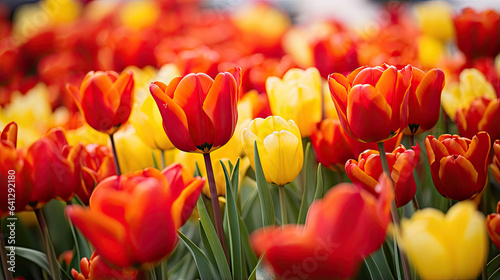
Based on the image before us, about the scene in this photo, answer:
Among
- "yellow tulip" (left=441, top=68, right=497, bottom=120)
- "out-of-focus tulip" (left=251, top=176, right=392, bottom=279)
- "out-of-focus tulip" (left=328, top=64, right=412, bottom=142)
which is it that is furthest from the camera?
"yellow tulip" (left=441, top=68, right=497, bottom=120)

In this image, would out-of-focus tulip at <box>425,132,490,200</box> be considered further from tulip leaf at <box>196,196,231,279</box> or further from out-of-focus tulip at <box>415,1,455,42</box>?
out-of-focus tulip at <box>415,1,455,42</box>

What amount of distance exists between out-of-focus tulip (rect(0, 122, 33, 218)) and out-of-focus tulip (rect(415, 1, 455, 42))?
3.43 ft

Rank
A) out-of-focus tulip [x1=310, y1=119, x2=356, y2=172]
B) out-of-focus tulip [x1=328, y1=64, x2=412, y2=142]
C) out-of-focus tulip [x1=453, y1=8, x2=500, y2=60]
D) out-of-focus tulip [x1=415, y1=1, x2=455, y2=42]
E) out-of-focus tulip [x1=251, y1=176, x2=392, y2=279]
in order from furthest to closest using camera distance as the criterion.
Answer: out-of-focus tulip [x1=415, y1=1, x2=455, y2=42] < out-of-focus tulip [x1=453, y1=8, x2=500, y2=60] < out-of-focus tulip [x1=310, y1=119, x2=356, y2=172] < out-of-focus tulip [x1=328, y1=64, x2=412, y2=142] < out-of-focus tulip [x1=251, y1=176, x2=392, y2=279]

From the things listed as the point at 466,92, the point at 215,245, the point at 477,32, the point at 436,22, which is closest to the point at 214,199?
the point at 215,245

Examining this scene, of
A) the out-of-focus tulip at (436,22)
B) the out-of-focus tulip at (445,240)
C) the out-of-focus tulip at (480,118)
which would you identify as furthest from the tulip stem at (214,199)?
the out-of-focus tulip at (436,22)

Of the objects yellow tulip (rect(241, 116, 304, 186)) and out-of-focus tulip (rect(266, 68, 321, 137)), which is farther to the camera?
out-of-focus tulip (rect(266, 68, 321, 137))

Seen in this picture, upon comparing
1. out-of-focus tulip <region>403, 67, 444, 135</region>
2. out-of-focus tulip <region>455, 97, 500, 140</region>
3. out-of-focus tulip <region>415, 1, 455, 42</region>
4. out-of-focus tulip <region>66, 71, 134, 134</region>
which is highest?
out-of-focus tulip <region>415, 1, 455, 42</region>

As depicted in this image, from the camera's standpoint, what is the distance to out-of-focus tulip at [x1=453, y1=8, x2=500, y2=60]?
0.93 m

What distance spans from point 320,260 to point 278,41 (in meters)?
1.06

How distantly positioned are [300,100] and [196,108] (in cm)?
20

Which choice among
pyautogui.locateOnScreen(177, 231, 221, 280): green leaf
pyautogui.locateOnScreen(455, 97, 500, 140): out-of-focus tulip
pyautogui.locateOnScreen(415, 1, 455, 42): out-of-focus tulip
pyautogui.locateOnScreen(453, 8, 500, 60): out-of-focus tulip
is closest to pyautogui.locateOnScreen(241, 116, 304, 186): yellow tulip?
pyautogui.locateOnScreen(177, 231, 221, 280): green leaf

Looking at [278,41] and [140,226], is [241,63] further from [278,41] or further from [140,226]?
[140,226]

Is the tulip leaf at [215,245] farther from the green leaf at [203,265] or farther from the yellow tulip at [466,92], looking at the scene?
the yellow tulip at [466,92]

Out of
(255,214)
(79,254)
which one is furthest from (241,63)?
(79,254)
